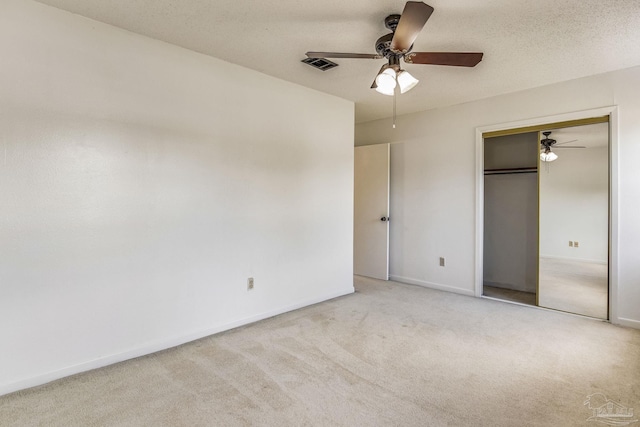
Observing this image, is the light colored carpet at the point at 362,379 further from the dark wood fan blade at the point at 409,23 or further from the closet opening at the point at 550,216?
the dark wood fan blade at the point at 409,23

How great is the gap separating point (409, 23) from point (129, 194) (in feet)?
7.33

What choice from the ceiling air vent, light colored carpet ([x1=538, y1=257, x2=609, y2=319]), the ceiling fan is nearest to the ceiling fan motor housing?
the ceiling fan

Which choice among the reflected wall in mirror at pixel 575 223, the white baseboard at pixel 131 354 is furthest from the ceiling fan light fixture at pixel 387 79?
the reflected wall in mirror at pixel 575 223

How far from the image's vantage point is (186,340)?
2787 millimetres

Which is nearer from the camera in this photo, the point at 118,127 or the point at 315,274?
the point at 118,127

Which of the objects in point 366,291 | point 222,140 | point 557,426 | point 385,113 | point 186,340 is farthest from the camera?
point 385,113

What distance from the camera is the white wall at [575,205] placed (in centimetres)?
358

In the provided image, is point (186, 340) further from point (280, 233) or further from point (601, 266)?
point (601, 266)

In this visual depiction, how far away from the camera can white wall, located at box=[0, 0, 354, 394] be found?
6.88 feet

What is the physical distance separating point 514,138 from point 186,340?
4.60 m

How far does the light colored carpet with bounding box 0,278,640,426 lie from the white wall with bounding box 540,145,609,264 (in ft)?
3.22

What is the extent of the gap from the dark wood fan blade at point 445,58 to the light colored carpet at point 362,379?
2.16 meters

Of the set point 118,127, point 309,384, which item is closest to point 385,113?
point 118,127

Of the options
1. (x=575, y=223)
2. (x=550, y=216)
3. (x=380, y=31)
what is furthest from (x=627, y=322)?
(x=380, y=31)
